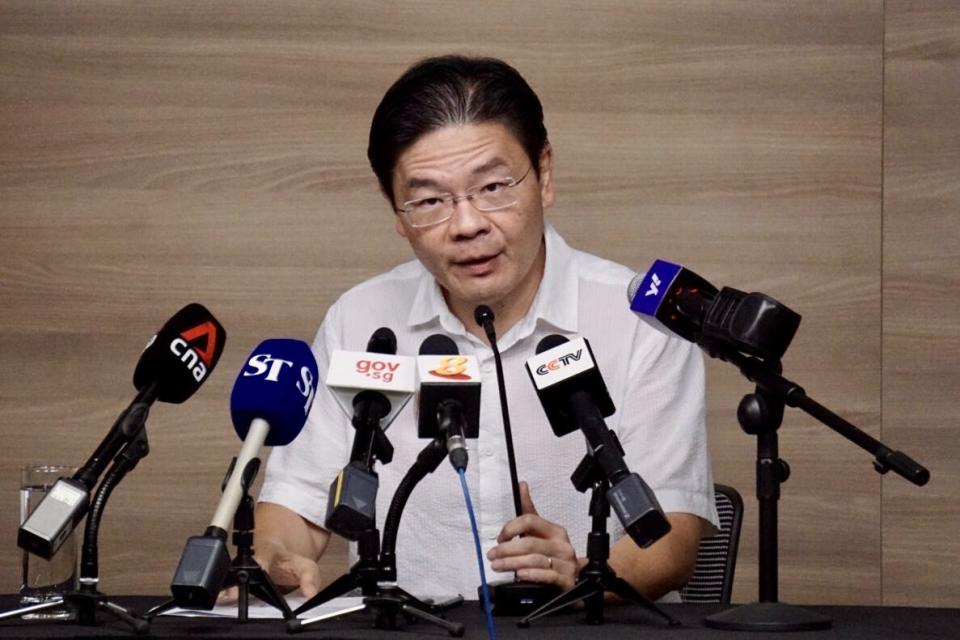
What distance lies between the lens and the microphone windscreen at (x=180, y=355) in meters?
1.48

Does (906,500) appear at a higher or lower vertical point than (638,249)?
lower

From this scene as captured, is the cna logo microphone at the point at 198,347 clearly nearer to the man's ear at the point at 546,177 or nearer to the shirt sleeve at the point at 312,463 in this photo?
the shirt sleeve at the point at 312,463

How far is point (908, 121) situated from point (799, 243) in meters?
0.38

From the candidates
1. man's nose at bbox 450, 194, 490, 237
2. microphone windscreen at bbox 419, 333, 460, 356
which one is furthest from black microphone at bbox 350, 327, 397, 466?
man's nose at bbox 450, 194, 490, 237

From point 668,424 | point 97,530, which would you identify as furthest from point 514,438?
point 97,530

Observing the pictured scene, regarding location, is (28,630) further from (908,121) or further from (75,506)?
(908,121)

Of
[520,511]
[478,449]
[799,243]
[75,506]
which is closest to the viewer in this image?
[75,506]

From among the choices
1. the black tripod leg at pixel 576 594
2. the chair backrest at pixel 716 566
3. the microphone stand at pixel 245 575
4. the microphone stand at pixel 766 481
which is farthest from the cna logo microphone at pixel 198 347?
the chair backrest at pixel 716 566

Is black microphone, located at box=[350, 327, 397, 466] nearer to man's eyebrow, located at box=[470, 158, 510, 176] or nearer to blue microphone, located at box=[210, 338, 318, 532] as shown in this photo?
blue microphone, located at box=[210, 338, 318, 532]

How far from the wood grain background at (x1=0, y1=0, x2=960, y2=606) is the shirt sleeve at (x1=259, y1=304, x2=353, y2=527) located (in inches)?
32.2

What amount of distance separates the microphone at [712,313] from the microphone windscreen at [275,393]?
391mm

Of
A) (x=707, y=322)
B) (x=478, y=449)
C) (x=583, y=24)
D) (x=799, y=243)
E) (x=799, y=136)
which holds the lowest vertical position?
(x=478, y=449)

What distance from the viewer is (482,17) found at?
3.02 metres

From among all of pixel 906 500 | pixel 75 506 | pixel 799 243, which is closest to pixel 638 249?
pixel 799 243
